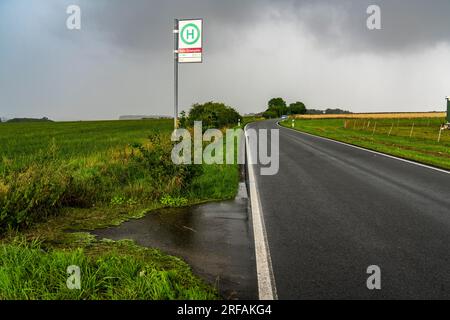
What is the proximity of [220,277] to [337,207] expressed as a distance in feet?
12.4

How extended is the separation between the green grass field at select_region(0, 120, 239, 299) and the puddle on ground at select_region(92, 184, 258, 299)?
26 cm

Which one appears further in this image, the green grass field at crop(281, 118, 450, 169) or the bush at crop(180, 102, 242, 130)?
the bush at crop(180, 102, 242, 130)

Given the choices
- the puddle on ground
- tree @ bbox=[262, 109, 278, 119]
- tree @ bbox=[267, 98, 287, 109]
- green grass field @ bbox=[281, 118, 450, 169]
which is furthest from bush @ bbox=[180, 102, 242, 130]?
tree @ bbox=[267, 98, 287, 109]

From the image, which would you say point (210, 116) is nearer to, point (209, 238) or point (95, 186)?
point (95, 186)

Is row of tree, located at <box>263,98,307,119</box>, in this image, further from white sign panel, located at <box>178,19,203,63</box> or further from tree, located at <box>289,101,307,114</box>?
white sign panel, located at <box>178,19,203,63</box>

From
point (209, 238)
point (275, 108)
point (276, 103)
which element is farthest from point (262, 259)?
point (276, 103)

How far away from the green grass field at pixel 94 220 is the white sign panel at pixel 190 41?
2.21 meters

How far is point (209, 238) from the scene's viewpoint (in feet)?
18.5

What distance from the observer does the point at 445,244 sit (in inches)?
203

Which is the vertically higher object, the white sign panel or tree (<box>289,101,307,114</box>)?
tree (<box>289,101,307,114</box>)

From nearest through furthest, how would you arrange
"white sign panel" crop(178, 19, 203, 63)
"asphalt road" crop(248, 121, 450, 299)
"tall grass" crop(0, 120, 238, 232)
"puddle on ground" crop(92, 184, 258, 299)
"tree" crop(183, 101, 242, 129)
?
"asphalt road" crop(248, 121, 450, 299) < "puddle on ground" crop(92, 184, 258, 299) < "tall grass" crop(0, 120, 238, 232) < "white sign panel" crop(178, 19, 203, 63) < "tree" crop(183, 101, 242, 129)

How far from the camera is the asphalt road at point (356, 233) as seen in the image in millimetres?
A: 3924

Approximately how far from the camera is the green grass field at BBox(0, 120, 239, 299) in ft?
12.4
